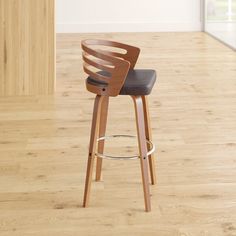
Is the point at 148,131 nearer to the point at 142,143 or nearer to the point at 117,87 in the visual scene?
the point at 142,143

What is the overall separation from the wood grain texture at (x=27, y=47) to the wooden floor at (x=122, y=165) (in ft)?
0.48

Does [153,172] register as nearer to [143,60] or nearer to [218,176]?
[218,176]

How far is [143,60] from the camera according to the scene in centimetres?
635

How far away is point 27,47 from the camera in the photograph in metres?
4.74

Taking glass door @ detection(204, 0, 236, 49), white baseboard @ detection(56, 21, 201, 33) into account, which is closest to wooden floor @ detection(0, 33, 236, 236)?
glass door @ detection(204, 0, 236, 49)

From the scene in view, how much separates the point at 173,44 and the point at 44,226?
5202mm

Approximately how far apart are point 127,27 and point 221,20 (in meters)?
1.50

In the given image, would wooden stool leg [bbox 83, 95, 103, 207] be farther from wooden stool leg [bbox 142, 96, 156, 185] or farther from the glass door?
the glass door

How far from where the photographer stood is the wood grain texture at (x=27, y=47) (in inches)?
183

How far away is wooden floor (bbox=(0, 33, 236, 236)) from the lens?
2.60m

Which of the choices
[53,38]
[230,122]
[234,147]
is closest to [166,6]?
[53,38]

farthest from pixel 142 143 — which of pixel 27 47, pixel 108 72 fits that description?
pixel 27 47

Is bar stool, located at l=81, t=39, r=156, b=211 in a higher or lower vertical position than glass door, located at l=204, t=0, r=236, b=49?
higher

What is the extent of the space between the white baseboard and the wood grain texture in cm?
375
